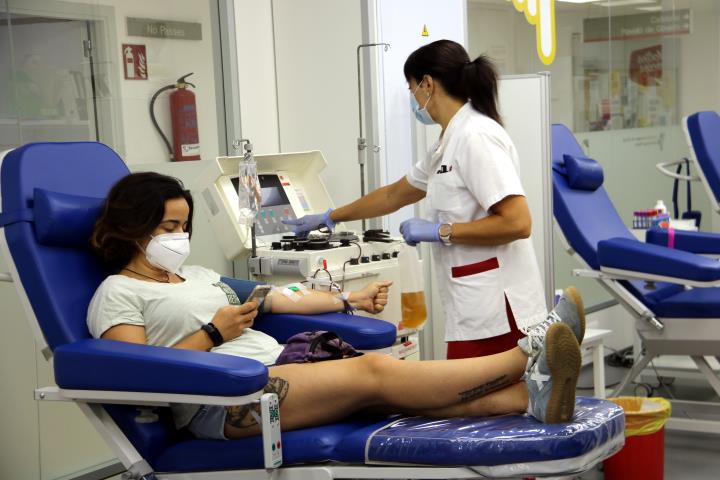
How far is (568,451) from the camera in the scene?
1.94m

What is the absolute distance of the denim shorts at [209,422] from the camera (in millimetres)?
2170

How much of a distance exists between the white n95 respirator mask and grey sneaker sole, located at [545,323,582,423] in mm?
942

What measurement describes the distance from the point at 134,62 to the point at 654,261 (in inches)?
77.8

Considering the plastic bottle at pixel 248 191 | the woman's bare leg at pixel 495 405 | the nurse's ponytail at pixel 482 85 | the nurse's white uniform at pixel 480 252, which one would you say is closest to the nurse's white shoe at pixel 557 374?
the woman's bare leg at pixel 495 405

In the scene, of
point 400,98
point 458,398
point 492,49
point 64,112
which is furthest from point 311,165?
point 458,398

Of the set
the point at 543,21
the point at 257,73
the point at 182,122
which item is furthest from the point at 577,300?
the point at 543,21

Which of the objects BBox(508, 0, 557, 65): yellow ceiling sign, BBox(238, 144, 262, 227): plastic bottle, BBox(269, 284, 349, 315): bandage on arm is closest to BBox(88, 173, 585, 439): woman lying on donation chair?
BBox(269, 284, 349, 315): bandage on arm

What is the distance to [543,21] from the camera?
16.2 feet

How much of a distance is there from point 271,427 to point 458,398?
430 millimetres

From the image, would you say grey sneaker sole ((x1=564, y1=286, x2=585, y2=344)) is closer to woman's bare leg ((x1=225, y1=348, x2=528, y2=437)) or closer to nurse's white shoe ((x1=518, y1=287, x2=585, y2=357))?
nurse's white shoe ((x1=518, y1=287, x2=585, y2=357))

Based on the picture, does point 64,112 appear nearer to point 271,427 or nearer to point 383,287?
point 383,287

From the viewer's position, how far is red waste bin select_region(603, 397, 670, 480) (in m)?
3.07

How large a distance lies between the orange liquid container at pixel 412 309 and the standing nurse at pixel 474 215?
2.40 feet

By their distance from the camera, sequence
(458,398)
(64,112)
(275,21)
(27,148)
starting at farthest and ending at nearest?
(275,21), (64,112), (27,148), (458,398)
